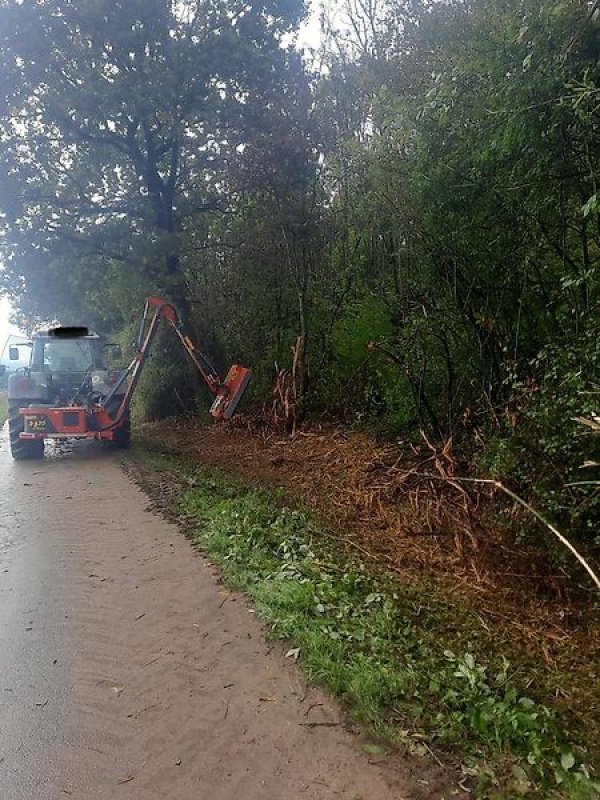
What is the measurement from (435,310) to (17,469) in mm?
7812

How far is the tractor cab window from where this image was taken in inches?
524

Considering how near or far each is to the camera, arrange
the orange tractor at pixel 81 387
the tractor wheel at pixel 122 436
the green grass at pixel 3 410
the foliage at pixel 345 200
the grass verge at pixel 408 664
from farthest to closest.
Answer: the green grass at pixel 3 410
the tractor wheel at pixel 122 436
the orange tractor at pixel 81 387
the foliage at pixel 345 200
the grass verge at pixel 408 664

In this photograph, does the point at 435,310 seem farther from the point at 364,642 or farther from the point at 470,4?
the point at 364,642

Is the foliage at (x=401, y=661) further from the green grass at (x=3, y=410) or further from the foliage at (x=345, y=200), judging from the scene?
the green grass at (x=3, y=410)

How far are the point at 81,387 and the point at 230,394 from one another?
382 centimetres

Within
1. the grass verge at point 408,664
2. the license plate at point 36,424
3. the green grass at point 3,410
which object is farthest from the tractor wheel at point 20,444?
the green grass at point 3,410

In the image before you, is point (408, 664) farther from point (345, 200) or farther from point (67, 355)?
point (67, 355)

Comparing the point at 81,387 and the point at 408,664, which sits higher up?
the point at 81,387

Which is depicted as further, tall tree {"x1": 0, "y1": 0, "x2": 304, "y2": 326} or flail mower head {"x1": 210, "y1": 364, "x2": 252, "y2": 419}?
tall tree {"x1": 0, "y1": 0, "x2": 304, "y2": 326}

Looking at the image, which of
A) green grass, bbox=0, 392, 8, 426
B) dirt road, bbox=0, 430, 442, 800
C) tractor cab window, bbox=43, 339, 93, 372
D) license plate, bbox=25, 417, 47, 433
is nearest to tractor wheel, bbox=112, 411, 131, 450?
license plate, bbox=25, 417, 47, 433

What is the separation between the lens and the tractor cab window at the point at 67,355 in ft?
43.7

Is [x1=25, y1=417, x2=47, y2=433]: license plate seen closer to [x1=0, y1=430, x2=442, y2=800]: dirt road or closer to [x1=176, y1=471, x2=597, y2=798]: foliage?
[x1=0, y1=430, x2=442, y2=800]: dirt road

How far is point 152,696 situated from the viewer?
3.60 meters

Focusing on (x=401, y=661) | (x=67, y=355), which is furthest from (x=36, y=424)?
(x=401, y=661)
